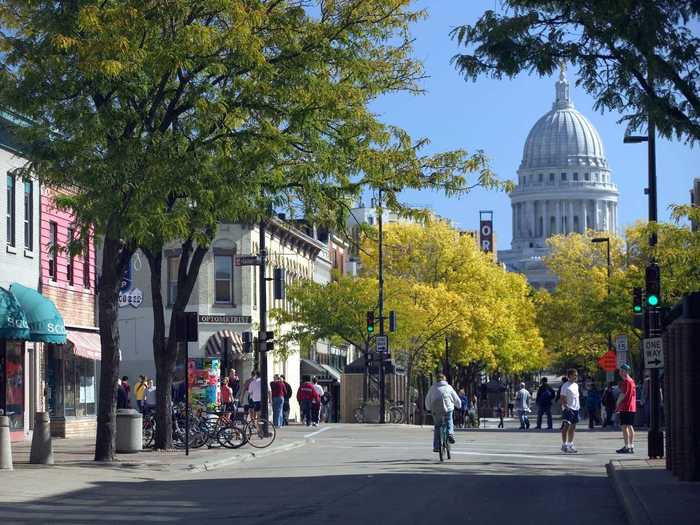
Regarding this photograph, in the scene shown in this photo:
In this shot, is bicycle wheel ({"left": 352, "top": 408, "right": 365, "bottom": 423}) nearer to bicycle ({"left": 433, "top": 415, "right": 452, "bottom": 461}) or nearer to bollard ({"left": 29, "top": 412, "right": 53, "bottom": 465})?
bicycle ({"left": 433, "top": 415, "right": 452, "bottom": 461})

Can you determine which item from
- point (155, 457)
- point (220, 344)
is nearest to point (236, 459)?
point (155, 457)

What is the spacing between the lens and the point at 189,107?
85.9ft

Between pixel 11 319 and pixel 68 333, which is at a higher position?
pixel 11 319

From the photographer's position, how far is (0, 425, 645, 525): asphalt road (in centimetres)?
1745

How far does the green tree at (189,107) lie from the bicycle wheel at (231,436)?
5.51 m

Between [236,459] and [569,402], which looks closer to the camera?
[236,459]

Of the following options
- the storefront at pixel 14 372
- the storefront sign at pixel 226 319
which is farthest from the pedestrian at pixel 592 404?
the storefront at pixel 14 372

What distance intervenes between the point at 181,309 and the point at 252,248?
37643mm

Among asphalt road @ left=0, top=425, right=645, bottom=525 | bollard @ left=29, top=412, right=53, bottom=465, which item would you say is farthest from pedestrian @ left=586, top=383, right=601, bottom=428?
bollard @ left=29, top=412, right=53, bottom=465

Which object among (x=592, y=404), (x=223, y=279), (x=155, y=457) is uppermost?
(x=223, y=279)

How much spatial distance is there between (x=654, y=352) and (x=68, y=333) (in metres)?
19.2

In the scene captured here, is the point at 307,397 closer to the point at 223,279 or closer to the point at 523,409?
the point at 523,409

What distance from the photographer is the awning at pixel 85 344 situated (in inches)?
1606

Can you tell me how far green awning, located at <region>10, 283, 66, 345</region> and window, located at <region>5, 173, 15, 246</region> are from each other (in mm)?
1272
